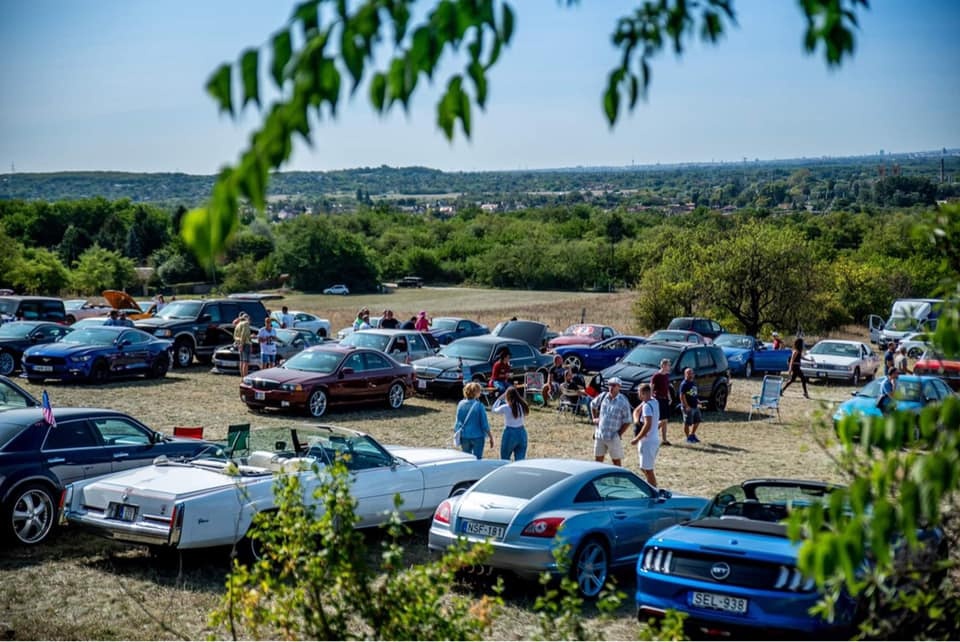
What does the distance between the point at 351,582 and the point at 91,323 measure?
91.9ft

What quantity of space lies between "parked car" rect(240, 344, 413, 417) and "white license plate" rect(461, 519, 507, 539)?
495 inches

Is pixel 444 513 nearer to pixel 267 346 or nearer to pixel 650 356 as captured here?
pixel 650 356

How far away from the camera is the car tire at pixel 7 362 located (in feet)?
94.1

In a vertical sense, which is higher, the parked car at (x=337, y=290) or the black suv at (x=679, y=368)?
the black suv at (x=679, y=368)

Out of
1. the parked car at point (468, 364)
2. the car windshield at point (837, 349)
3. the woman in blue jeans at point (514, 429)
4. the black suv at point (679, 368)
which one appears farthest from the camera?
the car windshield at point (837, 349)

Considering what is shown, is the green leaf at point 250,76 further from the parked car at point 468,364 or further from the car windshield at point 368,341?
the car windshield at point 368,341

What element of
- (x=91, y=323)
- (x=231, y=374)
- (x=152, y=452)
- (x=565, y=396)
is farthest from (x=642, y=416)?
(x=91, y=323)

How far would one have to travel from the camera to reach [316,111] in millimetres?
3014

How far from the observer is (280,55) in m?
3.03

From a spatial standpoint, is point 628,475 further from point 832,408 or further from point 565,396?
point 565,396

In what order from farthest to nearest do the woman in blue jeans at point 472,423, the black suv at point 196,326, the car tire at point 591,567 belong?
the black suv at point 196,326 → the woman in blue jeans at point 472,423 → the car tire at point 591,567

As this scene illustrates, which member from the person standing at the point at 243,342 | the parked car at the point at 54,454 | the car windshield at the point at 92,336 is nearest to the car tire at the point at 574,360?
the person standing at the point at 243,342

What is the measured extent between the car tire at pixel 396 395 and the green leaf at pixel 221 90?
22.2 metres

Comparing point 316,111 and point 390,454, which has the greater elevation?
point 316,111
